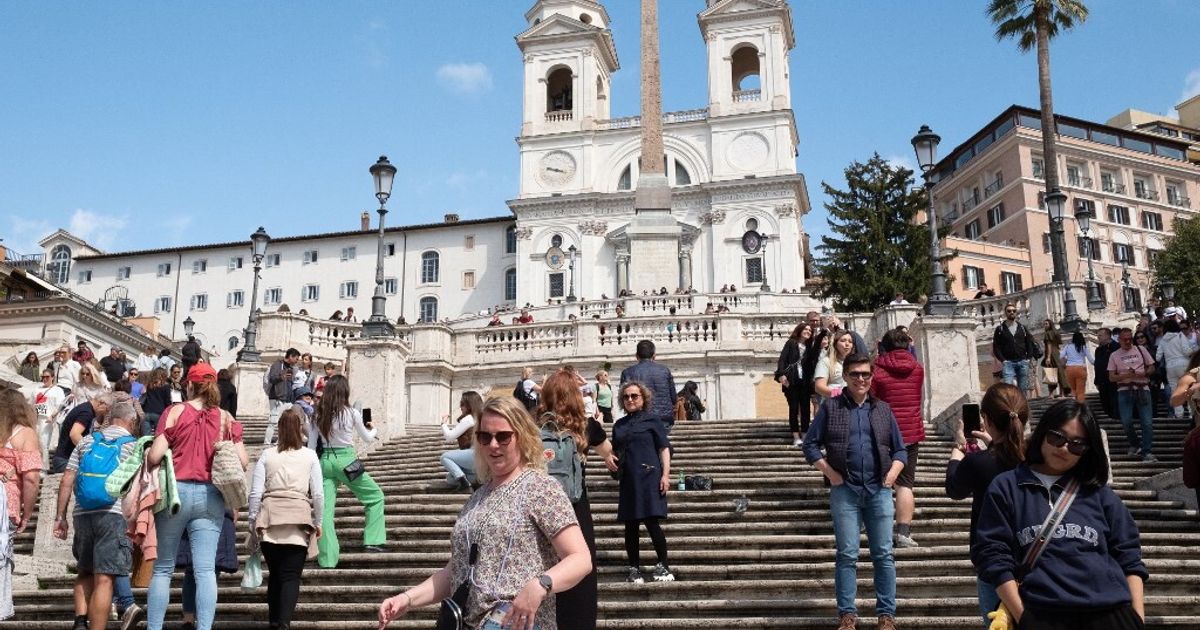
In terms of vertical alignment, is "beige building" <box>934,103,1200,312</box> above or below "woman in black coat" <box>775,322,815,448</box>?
above

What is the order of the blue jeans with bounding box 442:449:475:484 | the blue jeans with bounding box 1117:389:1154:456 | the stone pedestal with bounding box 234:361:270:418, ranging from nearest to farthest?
the blue jeans with bounding box 442:449:475:484 < the blue jeans with bounding box 1117:389:1154:456 < the stone pedestal with bounding box 234:361:270:418

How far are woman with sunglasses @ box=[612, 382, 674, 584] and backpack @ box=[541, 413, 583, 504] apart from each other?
1485 mm

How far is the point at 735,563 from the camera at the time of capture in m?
9.80

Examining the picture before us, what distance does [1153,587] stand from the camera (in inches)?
344

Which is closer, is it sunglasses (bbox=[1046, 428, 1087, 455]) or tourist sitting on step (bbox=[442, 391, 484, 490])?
sunglasses (bbox=[1046, 428, 1087, 455])

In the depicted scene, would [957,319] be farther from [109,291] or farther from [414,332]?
[109,291]

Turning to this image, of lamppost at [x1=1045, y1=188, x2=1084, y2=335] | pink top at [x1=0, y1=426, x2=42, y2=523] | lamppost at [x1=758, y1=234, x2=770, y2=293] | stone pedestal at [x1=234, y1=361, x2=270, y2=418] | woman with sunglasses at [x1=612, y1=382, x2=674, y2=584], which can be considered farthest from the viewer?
lamppost at [x1=758, y1=234, x2=770, y2=293]

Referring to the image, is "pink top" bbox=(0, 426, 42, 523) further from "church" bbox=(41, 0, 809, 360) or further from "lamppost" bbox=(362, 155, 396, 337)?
"church" bbox=(41, 0, 809, 360)

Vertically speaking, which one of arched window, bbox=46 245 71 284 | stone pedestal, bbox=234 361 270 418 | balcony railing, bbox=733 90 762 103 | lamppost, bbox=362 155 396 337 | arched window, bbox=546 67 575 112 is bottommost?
stone pedestal, bbox=234 361 270 418

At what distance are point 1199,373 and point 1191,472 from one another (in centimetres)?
282

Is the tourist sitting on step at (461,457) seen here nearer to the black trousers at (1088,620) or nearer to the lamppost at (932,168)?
the black trousers at (1088,620)

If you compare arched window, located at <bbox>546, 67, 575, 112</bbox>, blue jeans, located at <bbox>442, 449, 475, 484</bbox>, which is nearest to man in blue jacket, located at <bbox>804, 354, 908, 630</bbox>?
blue jeans, located at <bbox>442, 449, 475, 484</bbox>

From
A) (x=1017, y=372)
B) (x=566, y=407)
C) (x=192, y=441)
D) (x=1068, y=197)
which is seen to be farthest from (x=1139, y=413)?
(x=1068, y=197)

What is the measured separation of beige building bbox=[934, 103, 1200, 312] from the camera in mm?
67438
